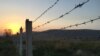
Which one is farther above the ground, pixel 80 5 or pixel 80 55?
pixel 80 5

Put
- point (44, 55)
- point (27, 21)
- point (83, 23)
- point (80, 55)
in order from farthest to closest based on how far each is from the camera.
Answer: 1. point (80, 55)
2. point (44, 55)
3. point (27, 21)
4. point (83, 23)

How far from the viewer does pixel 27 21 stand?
773cm

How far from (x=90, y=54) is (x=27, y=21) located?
14880 millimetres

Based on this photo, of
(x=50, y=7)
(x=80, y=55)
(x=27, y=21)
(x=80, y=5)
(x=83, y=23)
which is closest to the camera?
(x=80, y=5)

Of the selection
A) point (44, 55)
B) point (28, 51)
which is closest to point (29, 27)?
point (28, 51)

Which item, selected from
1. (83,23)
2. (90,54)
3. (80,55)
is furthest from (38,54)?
(83,23)

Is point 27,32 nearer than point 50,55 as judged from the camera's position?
Yes

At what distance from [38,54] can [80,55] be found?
5.19m

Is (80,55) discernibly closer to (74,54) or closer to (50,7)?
(74,54)

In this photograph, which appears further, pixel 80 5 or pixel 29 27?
pixel 29 27

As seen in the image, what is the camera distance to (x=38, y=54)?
1633 cm

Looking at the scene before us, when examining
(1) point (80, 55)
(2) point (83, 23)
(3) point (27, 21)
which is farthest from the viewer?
(1) point (80, 55)

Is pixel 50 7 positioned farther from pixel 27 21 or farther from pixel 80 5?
pixel 80 5

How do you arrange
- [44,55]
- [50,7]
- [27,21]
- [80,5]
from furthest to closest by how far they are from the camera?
[44,55] → [27,21] → [50,7] → [80,5]
